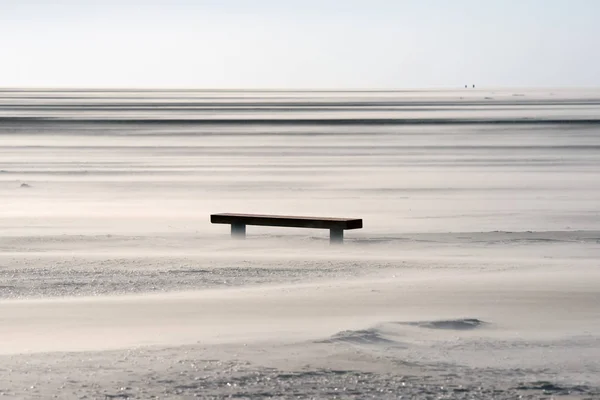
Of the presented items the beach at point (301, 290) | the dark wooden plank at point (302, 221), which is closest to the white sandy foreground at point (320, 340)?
the beach at point (301, 290)

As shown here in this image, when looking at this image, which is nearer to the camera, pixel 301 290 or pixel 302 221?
pixel 301 290

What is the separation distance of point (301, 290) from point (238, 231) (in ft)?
12.0

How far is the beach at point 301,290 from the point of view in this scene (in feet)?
20.5

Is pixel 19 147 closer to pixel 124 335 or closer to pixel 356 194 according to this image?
pixel 356 194

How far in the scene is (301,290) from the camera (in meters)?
9.22

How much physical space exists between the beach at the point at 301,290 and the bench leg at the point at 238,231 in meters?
0.10

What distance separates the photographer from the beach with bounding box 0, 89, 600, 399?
6.26m

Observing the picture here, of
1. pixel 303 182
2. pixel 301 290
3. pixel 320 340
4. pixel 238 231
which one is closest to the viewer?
pixel 320 340

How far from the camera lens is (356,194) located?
18922mm

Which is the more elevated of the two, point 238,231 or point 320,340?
point 238,231

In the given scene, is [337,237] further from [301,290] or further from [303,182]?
[303,182]

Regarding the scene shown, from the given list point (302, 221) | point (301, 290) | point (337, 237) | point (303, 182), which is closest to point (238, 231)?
point (302, 221)

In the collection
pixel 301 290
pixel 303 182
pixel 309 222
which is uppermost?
pixel 303 182

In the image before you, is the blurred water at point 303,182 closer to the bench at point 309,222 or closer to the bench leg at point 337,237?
the bench at point 309,222
